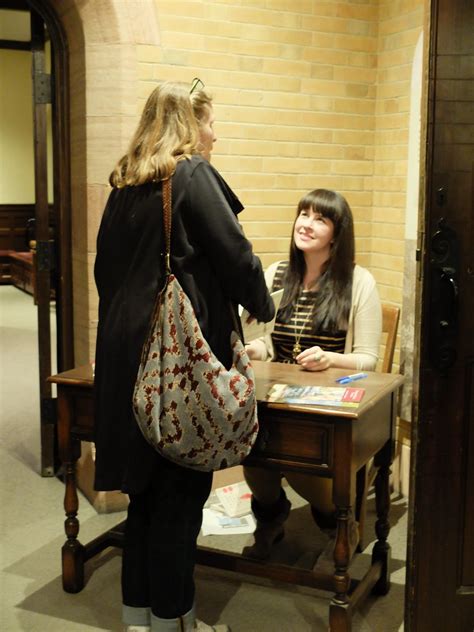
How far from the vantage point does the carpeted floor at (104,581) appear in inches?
119

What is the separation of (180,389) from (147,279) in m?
0.33

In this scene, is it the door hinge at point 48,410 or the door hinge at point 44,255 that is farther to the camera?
the door hinge at point 48,410

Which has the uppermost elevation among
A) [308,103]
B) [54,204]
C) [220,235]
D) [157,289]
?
[308,103]

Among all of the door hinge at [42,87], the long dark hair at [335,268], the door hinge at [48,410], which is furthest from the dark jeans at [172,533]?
the door hinge at [42,87]

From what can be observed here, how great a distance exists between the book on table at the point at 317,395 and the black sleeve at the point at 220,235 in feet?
1.33

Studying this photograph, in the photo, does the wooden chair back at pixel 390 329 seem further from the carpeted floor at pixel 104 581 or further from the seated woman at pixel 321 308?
the carpeted floor at pixel 104 581

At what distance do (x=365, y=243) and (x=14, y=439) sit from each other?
2.36 metres

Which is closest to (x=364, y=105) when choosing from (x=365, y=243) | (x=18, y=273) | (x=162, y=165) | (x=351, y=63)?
(x=351, y=63)

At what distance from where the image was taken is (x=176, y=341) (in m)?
2.42

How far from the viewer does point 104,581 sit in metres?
3.32

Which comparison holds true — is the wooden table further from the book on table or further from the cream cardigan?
the cream cardigan

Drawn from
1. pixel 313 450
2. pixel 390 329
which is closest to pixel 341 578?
pixel 313 450

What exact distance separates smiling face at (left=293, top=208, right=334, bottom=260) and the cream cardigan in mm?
209

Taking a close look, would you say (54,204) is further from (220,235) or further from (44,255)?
(220,235)
